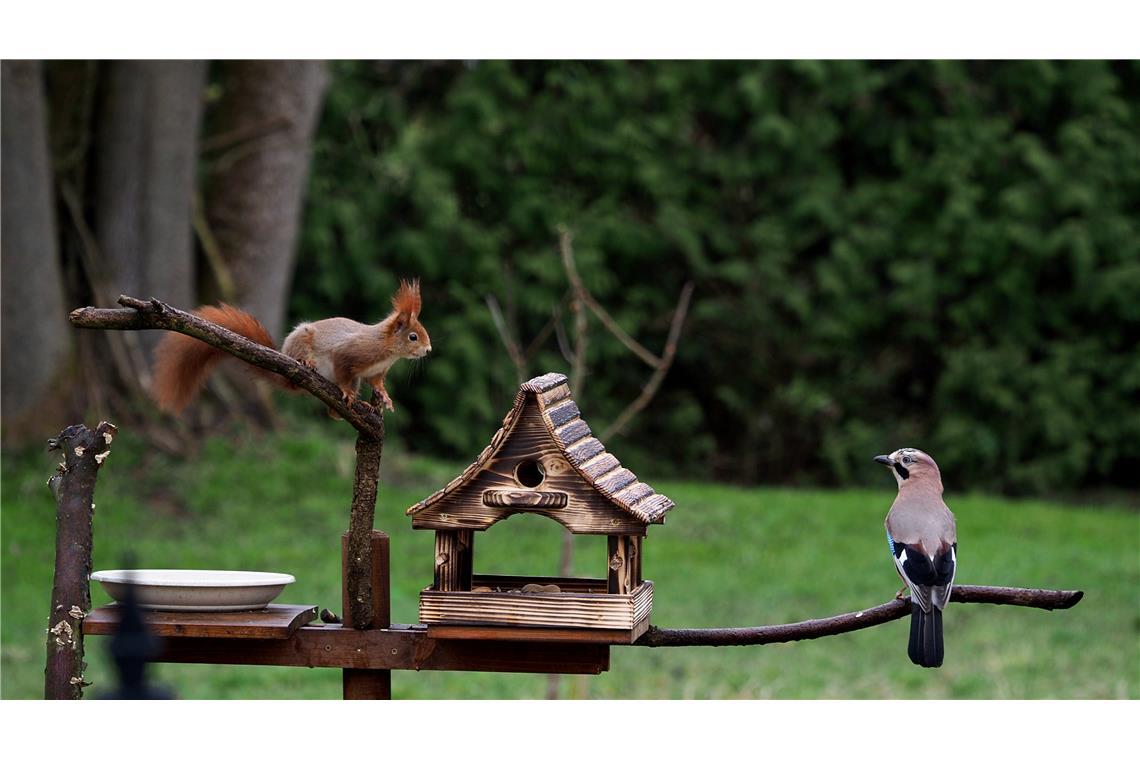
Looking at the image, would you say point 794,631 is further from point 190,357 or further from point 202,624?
point 190,357

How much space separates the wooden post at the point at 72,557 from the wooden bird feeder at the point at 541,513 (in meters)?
0.65

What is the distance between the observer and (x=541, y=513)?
103 inches

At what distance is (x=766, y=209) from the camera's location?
1201 cm

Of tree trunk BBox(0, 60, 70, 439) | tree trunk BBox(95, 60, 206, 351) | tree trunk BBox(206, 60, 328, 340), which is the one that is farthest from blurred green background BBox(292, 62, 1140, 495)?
tree trunk BBox(0, 60, 70, 439)

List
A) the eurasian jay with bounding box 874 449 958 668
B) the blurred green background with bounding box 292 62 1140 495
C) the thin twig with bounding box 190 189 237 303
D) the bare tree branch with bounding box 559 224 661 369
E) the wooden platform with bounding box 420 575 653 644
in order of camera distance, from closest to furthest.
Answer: the wooden platform with bounding box 420 575 653 644 < the eurasian jay with bounding box 874 449 958 668 < the bare tree branch with bounding box 559 224 661 369 < the thin twig with bounding box 190 189 237 303 < the blurred green background with bounding box 292 62 1140 495

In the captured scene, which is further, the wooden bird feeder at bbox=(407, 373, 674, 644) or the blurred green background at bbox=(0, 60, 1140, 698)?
the blurred green background at bbox=(0, 60, 1140, 698)

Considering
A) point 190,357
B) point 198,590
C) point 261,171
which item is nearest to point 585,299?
point 190,357

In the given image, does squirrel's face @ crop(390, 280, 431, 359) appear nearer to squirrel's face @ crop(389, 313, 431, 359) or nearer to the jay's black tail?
squirrel's face @ crop(389, 313, 431, 359)

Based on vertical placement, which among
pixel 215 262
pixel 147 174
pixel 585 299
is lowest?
pixel 585 299

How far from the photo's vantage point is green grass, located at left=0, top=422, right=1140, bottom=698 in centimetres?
626

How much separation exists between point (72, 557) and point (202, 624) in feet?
0.95

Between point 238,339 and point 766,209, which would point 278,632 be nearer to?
point 238,339

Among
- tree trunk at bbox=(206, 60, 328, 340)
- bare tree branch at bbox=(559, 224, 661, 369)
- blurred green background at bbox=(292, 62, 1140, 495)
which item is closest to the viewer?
bare tree branch at bbox=(559, 224, 661, 369)

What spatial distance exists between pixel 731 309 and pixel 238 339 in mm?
9600
